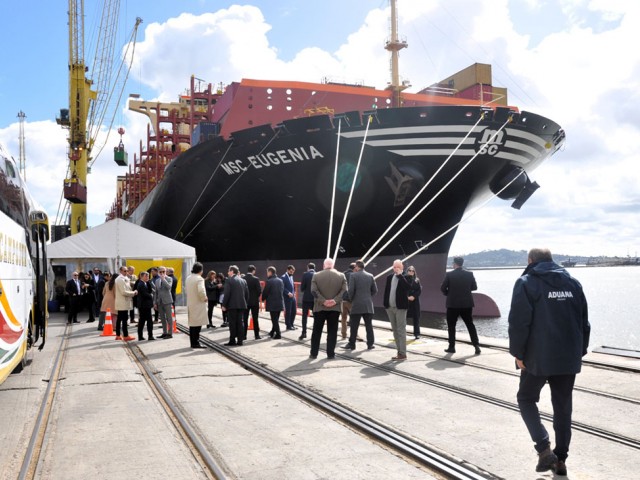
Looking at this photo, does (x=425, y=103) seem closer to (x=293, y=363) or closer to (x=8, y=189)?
(x=293, y=363)

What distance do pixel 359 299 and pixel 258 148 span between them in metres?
12.1

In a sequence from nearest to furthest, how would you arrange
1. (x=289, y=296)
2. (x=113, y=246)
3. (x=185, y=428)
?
(x=185, y=428)
(x=289, y=296)
(x=113, y=246)

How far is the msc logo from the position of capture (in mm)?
20562

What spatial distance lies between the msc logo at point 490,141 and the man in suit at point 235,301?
1266cm

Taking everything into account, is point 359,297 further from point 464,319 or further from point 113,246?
point 113,246

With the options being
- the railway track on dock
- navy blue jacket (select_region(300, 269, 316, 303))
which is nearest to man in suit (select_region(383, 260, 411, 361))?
the railway track on dock

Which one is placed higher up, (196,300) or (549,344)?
(549,344)

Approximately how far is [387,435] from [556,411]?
1387mm

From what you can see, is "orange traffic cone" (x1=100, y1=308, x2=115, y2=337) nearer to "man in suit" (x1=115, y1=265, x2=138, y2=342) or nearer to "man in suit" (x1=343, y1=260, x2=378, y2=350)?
"man in suit" (x1=115, y1=265, x2=138, y2=342)

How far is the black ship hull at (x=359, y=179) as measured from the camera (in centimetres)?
1994

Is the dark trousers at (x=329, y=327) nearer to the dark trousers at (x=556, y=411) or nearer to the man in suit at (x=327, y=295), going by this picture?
the man in suit at (x=327, y=295)

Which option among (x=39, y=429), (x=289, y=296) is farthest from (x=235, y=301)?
(x=39, y=429)

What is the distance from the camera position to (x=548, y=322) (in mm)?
3926

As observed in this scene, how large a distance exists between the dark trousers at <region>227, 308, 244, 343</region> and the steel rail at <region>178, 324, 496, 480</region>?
118 inches
